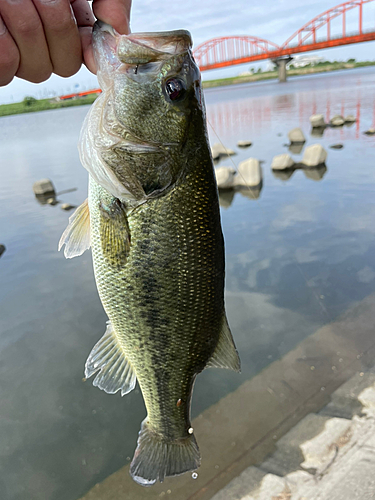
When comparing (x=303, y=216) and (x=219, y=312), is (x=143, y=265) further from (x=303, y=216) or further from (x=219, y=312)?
(x=303, y=216)

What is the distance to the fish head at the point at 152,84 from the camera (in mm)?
1370

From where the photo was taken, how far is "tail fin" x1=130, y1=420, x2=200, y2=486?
1682mm

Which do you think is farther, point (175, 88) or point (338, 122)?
point (338, 122)

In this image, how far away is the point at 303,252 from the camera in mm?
8750

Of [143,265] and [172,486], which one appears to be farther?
[172,486]

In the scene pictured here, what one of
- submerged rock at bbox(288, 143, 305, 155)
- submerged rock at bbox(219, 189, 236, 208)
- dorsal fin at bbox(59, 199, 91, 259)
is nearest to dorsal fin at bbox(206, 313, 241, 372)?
dorsal fin at bbox(59, 199, 91, 259)

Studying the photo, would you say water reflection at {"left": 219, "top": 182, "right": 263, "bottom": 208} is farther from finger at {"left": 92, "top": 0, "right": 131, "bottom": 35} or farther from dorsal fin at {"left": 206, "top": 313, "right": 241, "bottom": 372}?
finger at {"left": 92, "top": 0, "right": 131, "bottom": 35}

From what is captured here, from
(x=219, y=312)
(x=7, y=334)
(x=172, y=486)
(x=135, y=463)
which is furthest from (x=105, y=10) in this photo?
(x=7, y=334)

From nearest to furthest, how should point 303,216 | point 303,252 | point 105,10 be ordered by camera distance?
point 105,10 → point 303,252 → point 303,216

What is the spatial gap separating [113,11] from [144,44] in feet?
0.67

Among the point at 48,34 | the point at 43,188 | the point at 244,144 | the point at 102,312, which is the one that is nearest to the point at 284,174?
the point at 244,144

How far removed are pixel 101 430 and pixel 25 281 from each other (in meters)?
5.58

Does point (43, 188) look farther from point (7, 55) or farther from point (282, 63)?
point (282, 63)

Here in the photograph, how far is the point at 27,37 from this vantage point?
1393 mm
